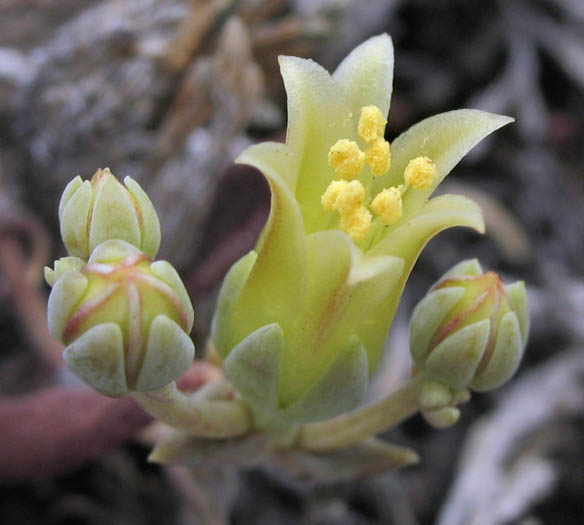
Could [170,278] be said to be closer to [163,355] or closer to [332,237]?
[163,355]

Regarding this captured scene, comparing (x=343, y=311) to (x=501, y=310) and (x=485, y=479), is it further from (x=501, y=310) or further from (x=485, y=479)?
(x=485, y=479)

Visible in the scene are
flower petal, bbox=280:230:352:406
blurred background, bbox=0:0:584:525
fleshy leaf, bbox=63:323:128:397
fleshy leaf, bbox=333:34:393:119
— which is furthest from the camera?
blurred background, bbox=0:0:584:525

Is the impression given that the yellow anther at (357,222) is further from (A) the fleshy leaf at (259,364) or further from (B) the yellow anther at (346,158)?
(A) the fleshy leaf at (259,364)

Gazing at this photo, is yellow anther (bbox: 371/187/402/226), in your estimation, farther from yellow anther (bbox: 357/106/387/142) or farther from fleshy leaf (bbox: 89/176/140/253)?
fleshy leaf (bbox: 89/176/140/253)

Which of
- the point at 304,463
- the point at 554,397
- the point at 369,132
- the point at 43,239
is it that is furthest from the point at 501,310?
the point at 43,239

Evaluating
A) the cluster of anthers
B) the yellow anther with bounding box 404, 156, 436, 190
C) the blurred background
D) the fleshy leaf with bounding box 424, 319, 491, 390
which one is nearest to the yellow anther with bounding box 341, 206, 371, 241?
the cluster of anthers

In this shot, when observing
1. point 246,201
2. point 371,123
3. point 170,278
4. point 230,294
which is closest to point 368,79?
point 371,123

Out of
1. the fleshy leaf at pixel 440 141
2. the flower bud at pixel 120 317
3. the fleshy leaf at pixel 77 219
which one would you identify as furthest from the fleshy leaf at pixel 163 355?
the fleshy leaf at pixel 440 141
